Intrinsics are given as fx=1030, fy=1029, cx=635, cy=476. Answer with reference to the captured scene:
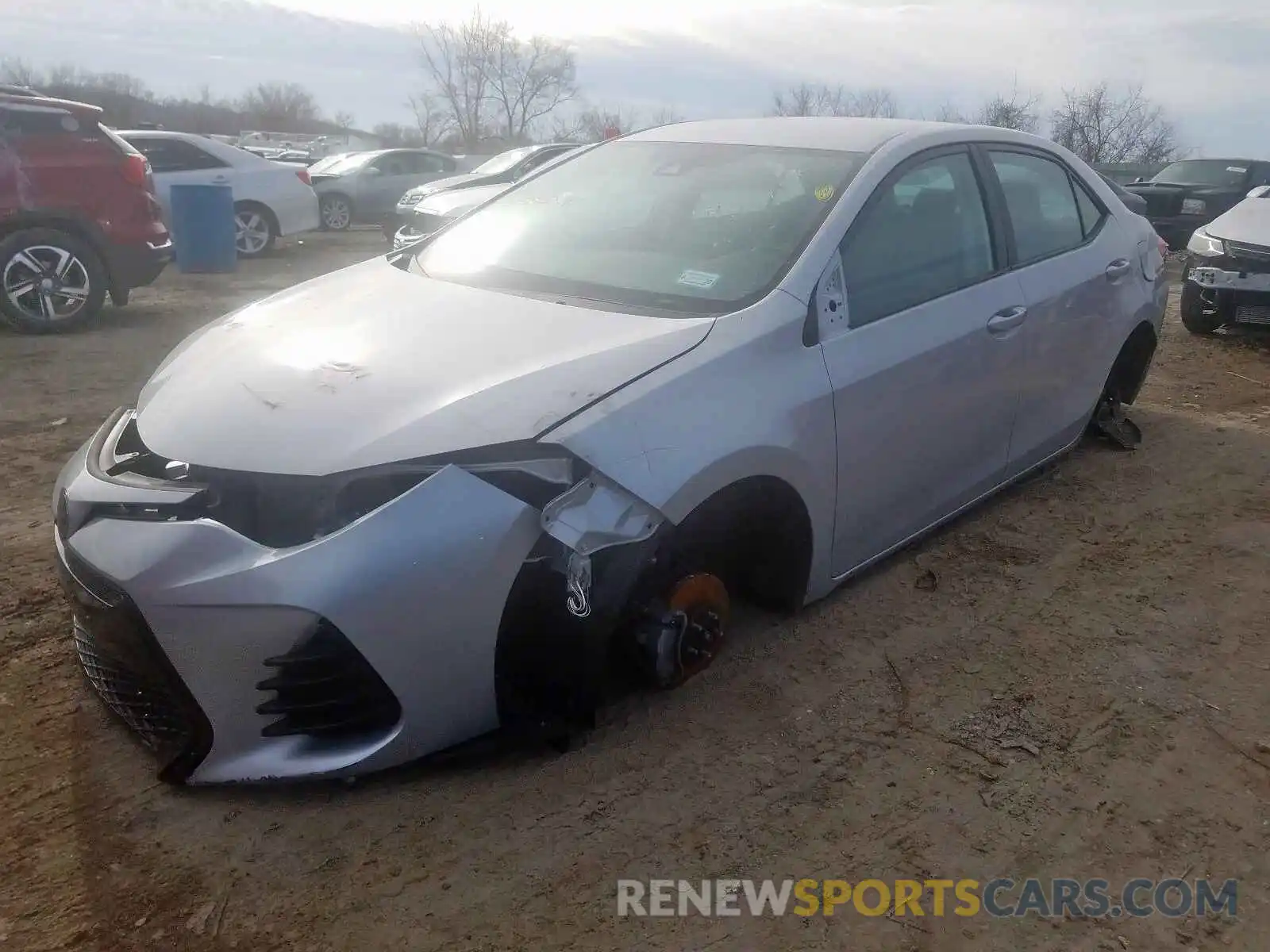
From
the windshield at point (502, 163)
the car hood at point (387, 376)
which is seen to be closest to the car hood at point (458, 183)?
the windshield at point (502, 163)

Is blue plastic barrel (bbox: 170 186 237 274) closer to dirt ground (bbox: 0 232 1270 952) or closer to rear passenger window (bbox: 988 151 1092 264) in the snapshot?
dirt ground (bbox: 0 232 1270 952)

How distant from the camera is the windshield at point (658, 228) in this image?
3.07 m

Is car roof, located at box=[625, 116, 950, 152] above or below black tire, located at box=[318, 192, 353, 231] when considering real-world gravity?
above

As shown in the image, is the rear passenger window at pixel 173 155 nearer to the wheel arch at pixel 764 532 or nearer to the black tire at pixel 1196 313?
the black tire at pixel 1196 313

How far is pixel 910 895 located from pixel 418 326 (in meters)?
1.90

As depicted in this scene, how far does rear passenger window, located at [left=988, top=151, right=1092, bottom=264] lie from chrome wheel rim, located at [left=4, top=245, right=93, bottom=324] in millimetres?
6636

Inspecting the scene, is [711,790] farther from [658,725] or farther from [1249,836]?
[1249,836]

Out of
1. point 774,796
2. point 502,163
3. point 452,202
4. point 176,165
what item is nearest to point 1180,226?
point 502,163

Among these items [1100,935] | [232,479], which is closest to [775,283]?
[232,479]

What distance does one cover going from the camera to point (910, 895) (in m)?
2.21

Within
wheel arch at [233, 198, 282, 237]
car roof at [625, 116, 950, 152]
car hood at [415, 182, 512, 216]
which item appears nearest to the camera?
car roof at [625, 116, 950, 152]

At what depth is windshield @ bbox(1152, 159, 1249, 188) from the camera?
1423cm

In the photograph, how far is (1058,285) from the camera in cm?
400

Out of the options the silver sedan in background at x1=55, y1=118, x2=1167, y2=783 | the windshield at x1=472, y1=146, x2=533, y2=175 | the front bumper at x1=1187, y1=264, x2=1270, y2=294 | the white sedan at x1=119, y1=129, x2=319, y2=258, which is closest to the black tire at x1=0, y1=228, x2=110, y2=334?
the white sedan at x1=119, y1=129, x2=319, y2=258
